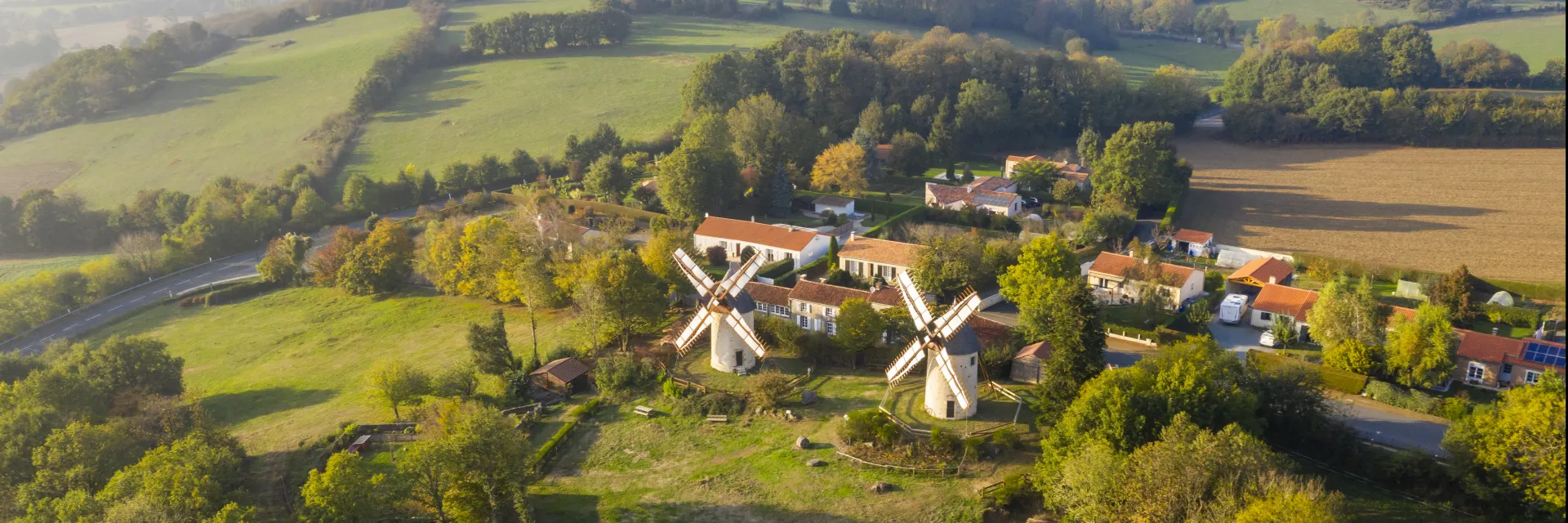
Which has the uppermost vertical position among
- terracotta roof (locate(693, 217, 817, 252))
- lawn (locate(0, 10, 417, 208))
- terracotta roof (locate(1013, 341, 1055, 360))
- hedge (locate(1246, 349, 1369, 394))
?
lawn (locate(0, 10, 417, 208))

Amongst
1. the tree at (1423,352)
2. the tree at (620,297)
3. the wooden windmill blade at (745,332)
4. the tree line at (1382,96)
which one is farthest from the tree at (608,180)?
the tree line at (1382,96)

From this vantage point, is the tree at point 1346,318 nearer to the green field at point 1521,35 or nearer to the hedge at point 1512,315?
the hedge at point 1512,315

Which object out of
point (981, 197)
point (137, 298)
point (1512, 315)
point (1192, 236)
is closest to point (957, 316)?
point (1512, 315)

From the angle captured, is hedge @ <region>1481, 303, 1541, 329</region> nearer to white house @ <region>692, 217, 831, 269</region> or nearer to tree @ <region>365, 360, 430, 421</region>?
white house @ <region>692, 217, 831, 269</region>

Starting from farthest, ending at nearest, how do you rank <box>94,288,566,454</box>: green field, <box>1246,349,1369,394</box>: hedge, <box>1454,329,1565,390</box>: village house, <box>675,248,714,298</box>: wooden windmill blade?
<box>94,288,566,454</box>: green field < <box>675,248,714,298</box>: wooden windmill blade < <box>1454,329,1565,390</box>: village house < <box>1246,349,1369,394</box>: hedge

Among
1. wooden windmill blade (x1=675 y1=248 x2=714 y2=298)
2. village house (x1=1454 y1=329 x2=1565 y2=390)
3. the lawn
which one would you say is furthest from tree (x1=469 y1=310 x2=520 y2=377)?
the lawn

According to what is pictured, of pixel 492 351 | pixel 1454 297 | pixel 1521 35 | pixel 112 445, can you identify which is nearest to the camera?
pixel 112 445

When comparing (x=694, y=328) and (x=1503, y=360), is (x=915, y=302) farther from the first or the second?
(x=1503, y=360)
